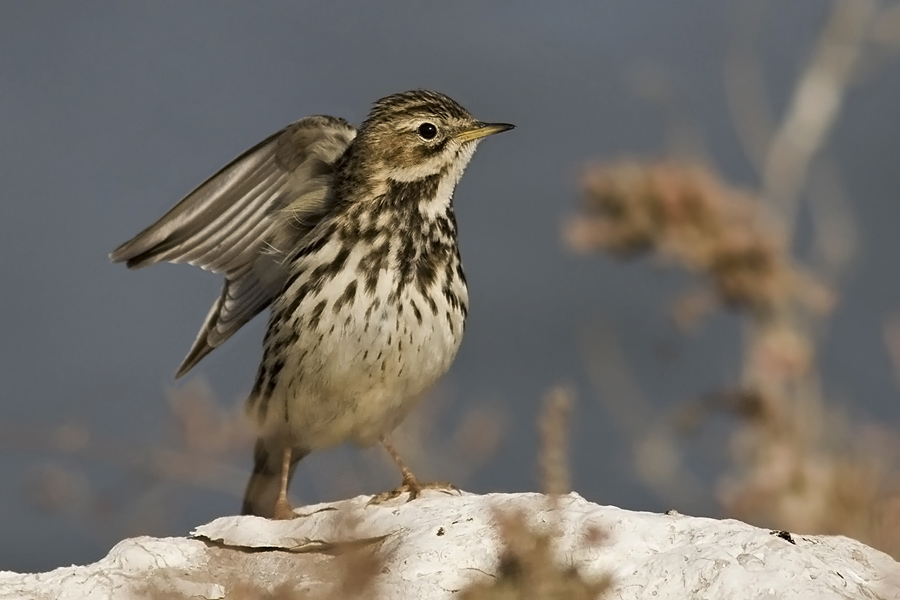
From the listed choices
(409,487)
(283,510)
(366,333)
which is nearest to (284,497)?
(283,510)

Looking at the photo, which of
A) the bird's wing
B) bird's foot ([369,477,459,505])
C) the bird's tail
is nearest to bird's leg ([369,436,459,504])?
bird's foot ([369,477,459,505])

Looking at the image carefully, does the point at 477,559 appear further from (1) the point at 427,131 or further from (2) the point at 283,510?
(1) the point at 427,131

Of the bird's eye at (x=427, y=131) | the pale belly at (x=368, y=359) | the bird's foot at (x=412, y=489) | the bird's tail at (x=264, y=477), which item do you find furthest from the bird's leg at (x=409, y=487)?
the bird's eye at (x=427, y=131)

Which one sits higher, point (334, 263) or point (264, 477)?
point (334, 263)

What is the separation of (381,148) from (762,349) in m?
1.93

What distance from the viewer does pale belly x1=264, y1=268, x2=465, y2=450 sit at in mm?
5664

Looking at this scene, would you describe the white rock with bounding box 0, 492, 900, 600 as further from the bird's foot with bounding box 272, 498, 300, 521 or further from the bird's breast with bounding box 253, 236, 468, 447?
the bird's breast with bounding box 253, 236, 468, 447

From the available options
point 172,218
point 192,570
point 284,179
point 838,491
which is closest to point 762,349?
point 838,491

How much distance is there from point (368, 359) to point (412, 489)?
0.55m

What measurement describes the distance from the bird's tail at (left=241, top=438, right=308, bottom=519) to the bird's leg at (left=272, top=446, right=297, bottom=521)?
48 mm

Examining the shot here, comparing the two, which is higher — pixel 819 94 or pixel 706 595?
pixel 819 94

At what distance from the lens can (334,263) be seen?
5.83 m

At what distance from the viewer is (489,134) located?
6.30 meters

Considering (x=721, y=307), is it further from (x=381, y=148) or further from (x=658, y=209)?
(x=381, y=148)
